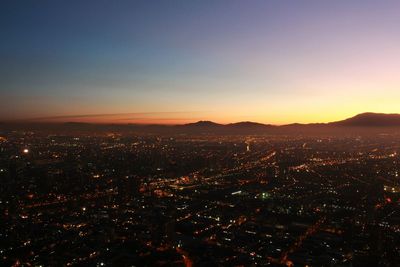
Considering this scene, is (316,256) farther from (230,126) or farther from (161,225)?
(230,126)

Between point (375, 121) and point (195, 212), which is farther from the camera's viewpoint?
point (375, 121)

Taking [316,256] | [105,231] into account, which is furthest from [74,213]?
[316,256]

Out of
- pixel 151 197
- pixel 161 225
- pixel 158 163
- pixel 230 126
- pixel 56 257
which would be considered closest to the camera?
pixel 56 257

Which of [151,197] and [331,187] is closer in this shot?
Result: [151,197]

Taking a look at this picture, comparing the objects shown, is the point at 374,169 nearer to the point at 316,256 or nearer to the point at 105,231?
the point at 316,256

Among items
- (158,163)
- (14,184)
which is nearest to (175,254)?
(14,184)

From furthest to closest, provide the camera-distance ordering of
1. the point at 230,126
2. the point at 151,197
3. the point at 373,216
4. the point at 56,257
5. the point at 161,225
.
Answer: the point at 230,126 < the point at 151,197 < the point at 373,216 < the point at 161,225 < the point at 56,257

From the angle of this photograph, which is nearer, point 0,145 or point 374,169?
point 374,169

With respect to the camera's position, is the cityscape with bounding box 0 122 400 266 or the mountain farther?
the mountain

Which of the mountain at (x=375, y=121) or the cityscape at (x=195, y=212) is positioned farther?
the mountain at (x=375, y=121)
